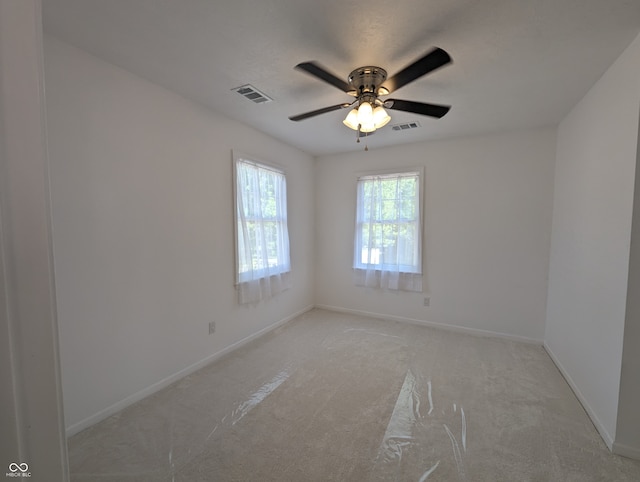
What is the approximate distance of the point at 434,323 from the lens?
151 inches

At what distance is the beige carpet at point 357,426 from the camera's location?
1.64m

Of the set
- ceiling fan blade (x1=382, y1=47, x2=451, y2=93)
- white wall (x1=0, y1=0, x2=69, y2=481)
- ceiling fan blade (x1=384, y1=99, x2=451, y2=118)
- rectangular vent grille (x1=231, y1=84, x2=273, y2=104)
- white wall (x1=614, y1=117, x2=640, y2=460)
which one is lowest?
white wall (x1=614, y1=117, x2=640, y2=460)

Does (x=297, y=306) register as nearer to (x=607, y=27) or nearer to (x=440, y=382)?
(x=440, y=382)

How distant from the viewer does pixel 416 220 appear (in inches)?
151

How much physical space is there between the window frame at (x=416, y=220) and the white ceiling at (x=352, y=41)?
1.29 meters

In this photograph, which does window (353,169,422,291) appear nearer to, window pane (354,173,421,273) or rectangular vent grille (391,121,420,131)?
window pane (354,173,421,273)

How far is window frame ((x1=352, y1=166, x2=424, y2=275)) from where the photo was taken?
3.79 metres

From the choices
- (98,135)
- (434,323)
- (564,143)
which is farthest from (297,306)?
(564,143)

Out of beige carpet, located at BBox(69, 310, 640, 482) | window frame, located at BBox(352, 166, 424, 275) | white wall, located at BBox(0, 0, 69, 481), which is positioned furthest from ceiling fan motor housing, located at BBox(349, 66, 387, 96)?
beige carpet, located at BBox(69, 310, 640, 482)

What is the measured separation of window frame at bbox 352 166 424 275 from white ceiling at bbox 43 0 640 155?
1295 millimetres

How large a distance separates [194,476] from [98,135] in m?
2.24

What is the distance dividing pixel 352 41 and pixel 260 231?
2164 mm

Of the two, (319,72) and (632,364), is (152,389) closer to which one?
(319,72)

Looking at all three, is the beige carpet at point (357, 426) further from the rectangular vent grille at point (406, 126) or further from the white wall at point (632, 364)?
the rectangular vent grille at point (406, 126)
